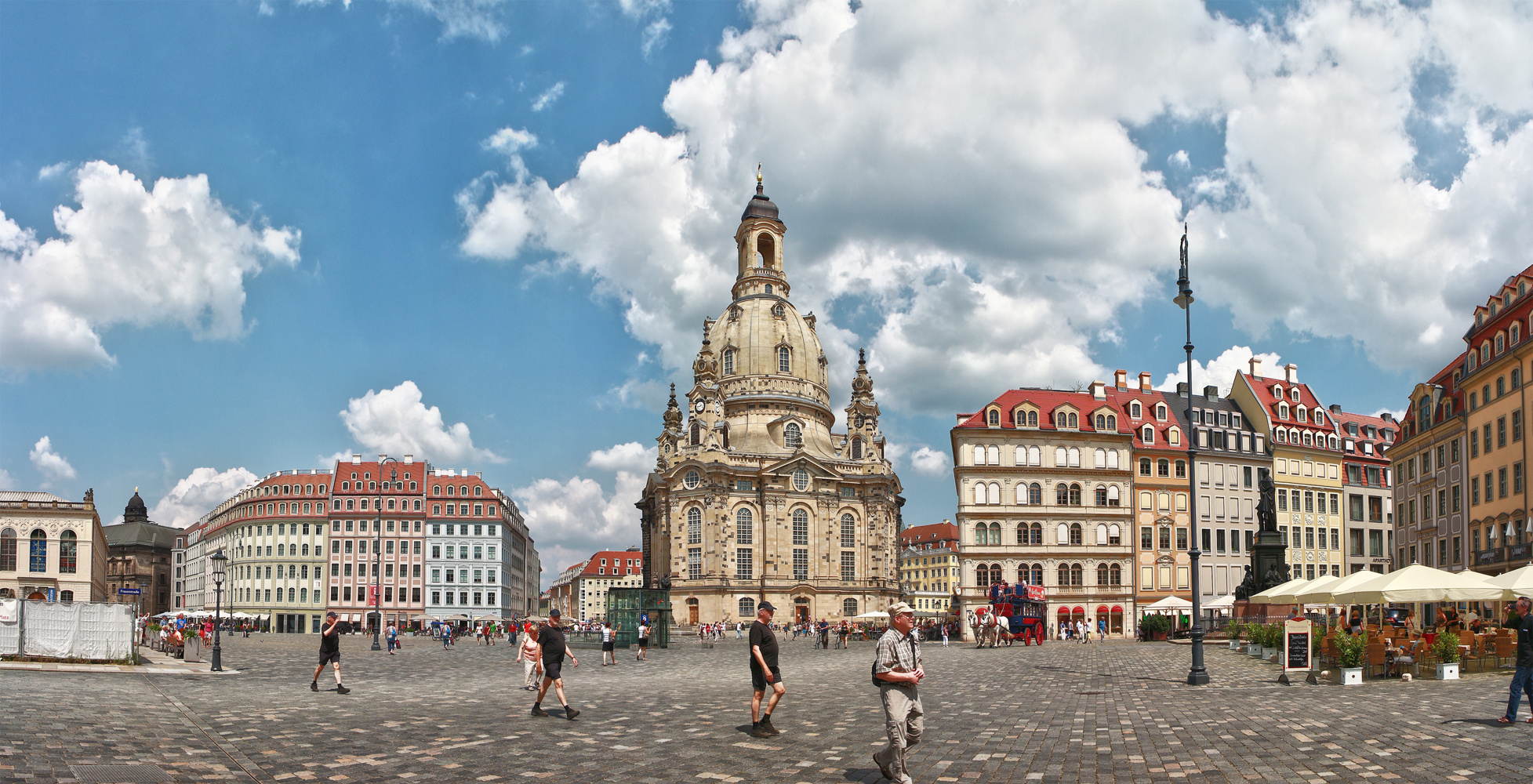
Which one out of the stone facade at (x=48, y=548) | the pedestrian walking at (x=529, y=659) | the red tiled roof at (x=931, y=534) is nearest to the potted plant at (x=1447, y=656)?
the pedestrian walking at (x=529, y=659)

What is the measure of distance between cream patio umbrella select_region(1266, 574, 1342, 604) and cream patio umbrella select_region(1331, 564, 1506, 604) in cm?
343

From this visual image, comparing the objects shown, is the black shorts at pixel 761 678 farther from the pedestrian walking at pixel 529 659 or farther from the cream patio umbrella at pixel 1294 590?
the cream patio umbrella at pixel 1294 590

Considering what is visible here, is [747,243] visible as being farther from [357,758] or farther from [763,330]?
[357,758]

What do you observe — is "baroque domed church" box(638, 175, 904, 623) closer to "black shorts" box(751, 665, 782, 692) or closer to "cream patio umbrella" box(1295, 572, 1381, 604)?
"cream patio umbrella" box(1295, 572, 1381, 604)

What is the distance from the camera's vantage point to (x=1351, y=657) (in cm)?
2420

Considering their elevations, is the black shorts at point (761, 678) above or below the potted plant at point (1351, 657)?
above

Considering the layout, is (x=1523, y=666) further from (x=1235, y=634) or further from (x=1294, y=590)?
(x=1235, y=634)

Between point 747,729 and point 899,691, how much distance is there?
18.1ft

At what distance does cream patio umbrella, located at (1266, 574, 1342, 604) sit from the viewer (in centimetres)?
3259

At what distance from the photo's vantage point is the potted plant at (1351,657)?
24141 mm

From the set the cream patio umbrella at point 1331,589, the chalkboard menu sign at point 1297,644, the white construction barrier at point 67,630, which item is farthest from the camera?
the white construction barrier at point 67,630

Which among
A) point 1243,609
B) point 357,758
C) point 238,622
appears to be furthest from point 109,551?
point 357,758

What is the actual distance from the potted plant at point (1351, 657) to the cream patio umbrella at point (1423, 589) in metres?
3.49

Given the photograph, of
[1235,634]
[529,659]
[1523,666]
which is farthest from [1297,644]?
[529,659]
